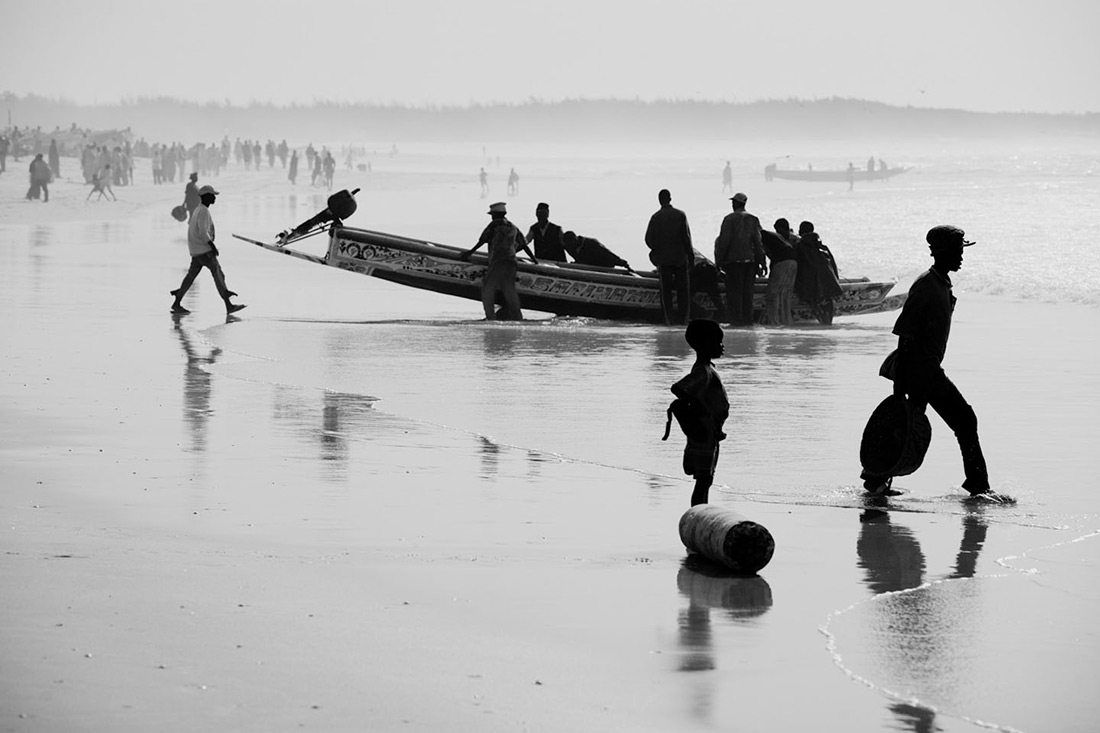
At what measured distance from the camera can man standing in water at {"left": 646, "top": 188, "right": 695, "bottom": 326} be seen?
830 inches

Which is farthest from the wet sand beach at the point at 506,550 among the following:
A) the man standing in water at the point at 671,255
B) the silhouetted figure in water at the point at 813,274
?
the silhouetted figure in water at the point at 813,274

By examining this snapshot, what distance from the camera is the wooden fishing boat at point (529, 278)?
872 inches

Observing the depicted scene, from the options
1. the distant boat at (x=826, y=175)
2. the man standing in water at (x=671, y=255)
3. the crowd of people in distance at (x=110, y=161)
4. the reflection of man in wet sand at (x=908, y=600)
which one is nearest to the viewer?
the reflection of man in wet sand at (x=908, y=600)

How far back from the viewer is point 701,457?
905 centimetres

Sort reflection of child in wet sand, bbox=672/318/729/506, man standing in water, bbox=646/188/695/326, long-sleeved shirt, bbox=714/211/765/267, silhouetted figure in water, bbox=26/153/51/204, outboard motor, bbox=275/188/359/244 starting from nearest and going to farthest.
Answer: reflection of child in wet sand, bbox=672/318/729/506, long-sleeved shirt, bbox=714/211/765/267, man standing in water, bbox=646/188/695/326, outboard motor, bbox=275/188/359/244, silhouetted figure in water, bbox=26/153/51/204

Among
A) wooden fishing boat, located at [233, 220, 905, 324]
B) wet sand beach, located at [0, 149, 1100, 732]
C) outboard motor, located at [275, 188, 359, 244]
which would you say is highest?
outboard motor, located at [275, 188, 359, 244]

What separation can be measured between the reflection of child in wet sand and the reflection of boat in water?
1301cm

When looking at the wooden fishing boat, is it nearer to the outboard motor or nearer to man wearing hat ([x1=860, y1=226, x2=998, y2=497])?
the outboard motor

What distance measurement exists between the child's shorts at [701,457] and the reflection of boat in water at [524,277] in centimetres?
1299

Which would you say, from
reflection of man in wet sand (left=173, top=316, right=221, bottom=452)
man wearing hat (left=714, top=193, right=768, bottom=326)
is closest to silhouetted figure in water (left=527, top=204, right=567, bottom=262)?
man wearing hat (left=714, top=193, right=768, bottom=326)

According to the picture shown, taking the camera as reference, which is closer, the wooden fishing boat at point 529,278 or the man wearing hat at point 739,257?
the man wearing hat at point 739,257

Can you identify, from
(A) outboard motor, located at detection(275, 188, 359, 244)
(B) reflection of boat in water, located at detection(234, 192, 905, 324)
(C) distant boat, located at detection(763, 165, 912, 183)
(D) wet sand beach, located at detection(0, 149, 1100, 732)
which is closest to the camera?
(D) wet sand beach, located at detection(0, 149, 1100, 732)

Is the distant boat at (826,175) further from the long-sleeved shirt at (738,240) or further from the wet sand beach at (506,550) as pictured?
the wet sand beach at (506,550)

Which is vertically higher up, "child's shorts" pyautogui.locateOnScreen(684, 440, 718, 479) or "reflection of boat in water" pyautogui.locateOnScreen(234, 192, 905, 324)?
"reflection of boat in water" pyautogui.locateOnScreen(234, 192, 905, 324)
